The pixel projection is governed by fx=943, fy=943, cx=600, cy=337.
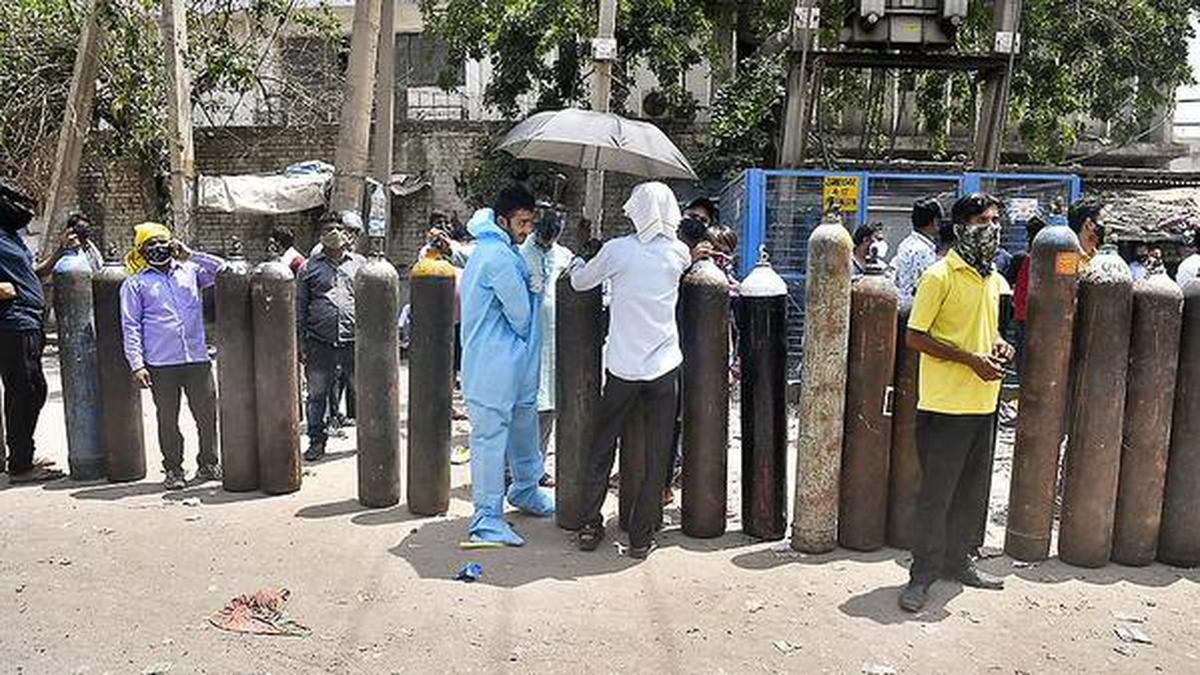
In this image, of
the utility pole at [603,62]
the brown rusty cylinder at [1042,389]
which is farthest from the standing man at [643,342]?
the utility pole at [603,62]

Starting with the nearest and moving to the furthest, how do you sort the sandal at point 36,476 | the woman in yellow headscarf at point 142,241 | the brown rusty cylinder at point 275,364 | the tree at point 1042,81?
1. the brown rusty cylinder at point 275,364
2. the woman in yellow headscarf at point 142,241
3. the sandal at point 36,476
4. the tree at point 1042,81

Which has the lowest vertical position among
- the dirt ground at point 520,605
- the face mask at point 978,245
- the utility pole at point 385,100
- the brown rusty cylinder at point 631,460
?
the dirt ground at point 520,605

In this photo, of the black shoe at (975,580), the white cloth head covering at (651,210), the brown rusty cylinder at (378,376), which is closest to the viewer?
the black shoe at (975,580)

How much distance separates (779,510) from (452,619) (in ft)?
5.94

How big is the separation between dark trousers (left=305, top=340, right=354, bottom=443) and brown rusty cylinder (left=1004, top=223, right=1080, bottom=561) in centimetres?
454

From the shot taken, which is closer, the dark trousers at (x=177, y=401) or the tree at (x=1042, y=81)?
the dark trousers at (x=177, y=401)

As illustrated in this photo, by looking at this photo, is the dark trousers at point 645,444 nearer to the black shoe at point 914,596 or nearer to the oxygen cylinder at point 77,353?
the black shoe at point 914,596

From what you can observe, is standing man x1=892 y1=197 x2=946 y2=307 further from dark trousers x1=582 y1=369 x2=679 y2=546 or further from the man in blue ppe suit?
the man in blue ppe suit

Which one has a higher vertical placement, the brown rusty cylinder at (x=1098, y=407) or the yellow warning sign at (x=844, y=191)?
the yellow warning sign at (x=844, y=191)

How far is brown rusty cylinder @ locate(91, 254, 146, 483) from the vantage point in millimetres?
5668

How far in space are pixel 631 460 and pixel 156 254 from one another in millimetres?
3071

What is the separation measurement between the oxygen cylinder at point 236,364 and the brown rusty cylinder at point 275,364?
0.19 ft

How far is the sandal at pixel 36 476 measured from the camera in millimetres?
5883

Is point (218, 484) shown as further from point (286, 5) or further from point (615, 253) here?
point (286, 5)
